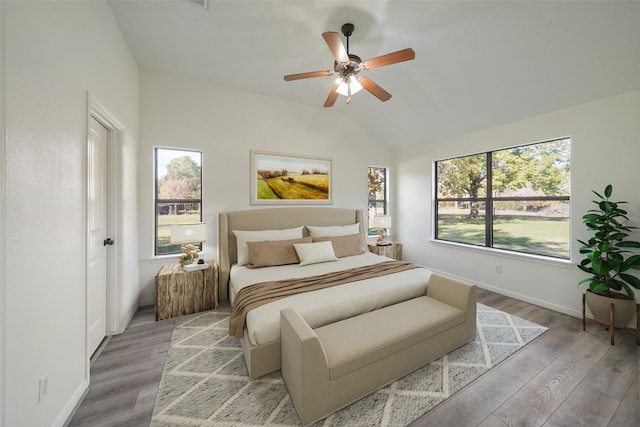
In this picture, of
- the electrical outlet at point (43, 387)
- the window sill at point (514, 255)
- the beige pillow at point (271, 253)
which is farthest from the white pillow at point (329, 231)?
the electrical outlet at point (43, 387)

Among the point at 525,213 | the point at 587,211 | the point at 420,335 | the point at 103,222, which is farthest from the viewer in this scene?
the point at 525,213

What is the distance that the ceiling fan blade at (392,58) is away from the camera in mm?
1821

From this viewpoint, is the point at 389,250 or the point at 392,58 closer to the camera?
the point at 392,58

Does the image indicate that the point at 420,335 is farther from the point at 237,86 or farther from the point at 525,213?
the point at 237,86

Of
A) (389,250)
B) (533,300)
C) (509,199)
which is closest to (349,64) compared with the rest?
(509,199)

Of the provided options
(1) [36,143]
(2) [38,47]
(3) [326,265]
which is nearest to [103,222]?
(1) [36,143]

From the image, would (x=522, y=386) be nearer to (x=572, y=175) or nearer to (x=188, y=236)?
(x=572, y=175)

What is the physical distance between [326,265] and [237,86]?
292 cm

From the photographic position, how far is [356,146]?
463 cm

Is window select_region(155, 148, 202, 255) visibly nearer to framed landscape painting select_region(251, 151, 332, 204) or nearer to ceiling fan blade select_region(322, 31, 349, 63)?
framed landscape painting select_region(251, 151, 332, 204)

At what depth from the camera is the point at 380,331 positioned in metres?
1.79

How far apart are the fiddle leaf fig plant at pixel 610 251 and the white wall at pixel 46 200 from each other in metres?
4.37

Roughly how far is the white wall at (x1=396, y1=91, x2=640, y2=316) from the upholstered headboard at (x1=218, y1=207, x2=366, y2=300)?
5.64 feet

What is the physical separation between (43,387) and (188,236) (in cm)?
175
